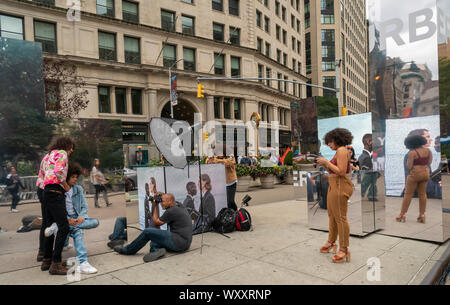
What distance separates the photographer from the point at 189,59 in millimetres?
28422

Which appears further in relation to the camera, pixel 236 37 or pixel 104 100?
pixel 236 37

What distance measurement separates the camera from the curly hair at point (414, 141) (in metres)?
5.36

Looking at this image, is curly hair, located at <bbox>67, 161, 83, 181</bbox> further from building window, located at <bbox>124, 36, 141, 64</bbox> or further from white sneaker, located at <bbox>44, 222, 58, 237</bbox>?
building window, located at <bbox>124, 36, 141, 64</bbox>

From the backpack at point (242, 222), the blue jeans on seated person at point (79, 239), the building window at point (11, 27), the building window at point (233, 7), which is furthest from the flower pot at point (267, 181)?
the building window at point (233, 7)

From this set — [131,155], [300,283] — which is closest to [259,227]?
[300,283]

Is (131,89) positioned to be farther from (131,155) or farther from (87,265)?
(87,265)

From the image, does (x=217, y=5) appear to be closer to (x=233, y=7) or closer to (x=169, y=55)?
(x=233, y=7)

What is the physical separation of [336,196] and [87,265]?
12.2ft

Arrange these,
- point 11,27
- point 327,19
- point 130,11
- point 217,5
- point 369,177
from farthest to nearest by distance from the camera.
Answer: point 327,19
point 217,5
point 130,11
point 11,27
point 369,177

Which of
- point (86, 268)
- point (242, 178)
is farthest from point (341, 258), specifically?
point (242, 178)

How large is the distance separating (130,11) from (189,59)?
20.8ft

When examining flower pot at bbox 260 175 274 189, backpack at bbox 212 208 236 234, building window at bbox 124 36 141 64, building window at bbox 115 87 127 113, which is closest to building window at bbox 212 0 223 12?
building window at bbox 124 36 141 64

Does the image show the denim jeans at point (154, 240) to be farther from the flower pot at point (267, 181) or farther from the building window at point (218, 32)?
the building window at point (218, 32)

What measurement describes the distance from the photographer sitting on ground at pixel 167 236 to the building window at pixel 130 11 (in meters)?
24.2
